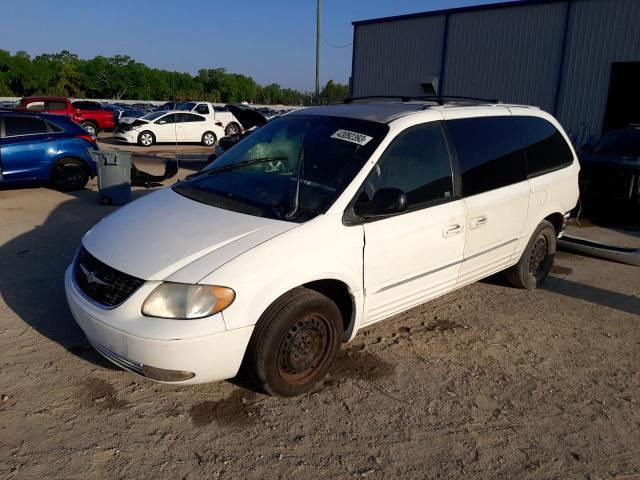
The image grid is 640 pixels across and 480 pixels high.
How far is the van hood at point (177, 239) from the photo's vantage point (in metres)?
2.99

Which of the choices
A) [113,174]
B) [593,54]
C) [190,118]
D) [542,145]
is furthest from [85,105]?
[542,145]

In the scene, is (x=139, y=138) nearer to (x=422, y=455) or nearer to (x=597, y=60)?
(x=597, y=60)

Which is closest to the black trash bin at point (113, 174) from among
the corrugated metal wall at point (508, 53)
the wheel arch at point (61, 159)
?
the wheel arch at point (61, 159)

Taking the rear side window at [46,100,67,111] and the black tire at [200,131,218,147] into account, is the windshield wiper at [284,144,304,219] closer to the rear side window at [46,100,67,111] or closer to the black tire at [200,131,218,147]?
the black tire at [200,131,218,147]

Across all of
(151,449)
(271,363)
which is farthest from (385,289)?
(151,449)

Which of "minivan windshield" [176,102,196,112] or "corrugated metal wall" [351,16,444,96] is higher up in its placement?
"corrugated metal wall" [351,16,444,96]

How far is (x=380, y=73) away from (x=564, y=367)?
18117mm

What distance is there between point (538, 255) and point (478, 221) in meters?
1.59

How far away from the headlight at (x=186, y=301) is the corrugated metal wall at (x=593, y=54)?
596 inches

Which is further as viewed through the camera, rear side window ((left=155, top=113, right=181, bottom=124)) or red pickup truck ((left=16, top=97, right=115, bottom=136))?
rear side window ((left=155, top=113, right=181, bottom=124))

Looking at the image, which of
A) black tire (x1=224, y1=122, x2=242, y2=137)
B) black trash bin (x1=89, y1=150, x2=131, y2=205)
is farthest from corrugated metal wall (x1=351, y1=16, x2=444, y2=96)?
black trash bin (x1=89, y1=150, x2=131, y2=205)

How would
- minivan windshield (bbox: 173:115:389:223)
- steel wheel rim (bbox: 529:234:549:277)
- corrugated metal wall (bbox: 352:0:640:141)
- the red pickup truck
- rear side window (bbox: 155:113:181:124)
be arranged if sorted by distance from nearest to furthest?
minivan windshield (bbox: 173:115:389:223) → steel wheel rim (bbox: 529:234:549:277) → corrugated metal wall (bbox: 352:0:640:141) → the red pickup truck → rear side window (bbox: 155:113:181:124)

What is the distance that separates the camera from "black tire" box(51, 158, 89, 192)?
9.95 m

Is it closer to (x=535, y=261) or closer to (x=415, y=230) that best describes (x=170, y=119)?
(x=535, y=261)
